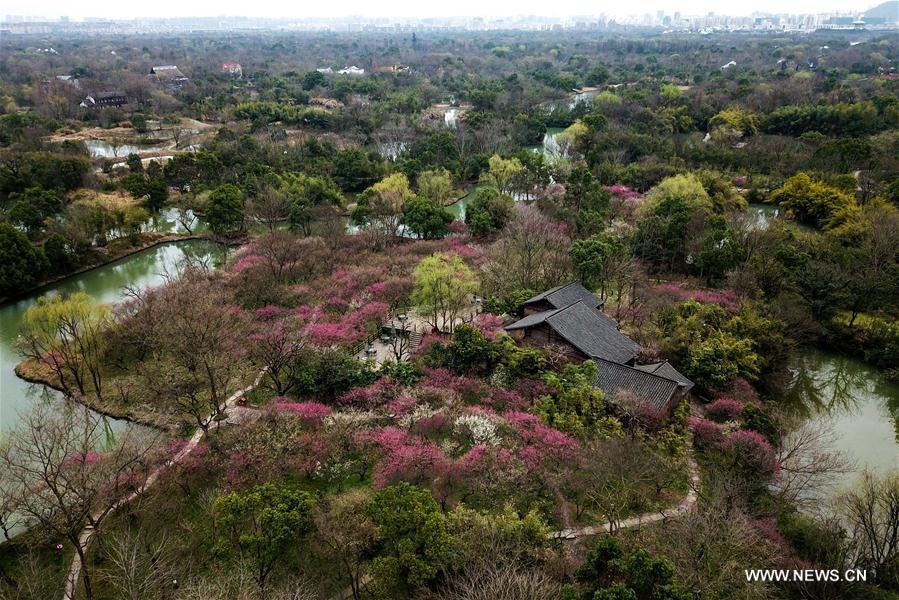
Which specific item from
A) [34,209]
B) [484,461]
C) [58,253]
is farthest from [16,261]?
[484,461]

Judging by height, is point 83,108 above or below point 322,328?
above

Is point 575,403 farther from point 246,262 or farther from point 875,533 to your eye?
point 246,262

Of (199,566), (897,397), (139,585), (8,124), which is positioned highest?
(8,124)

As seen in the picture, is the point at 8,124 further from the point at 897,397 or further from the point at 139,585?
the point at 897,397

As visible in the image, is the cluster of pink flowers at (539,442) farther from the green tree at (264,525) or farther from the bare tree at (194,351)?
the bare tree at (194,351)

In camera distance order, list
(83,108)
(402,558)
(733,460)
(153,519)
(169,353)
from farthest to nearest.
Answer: (83,108)
(169,353)
(733,460)
(153,519)
(402,558)

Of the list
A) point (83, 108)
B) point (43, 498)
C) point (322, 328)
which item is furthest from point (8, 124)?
point (43, 498)

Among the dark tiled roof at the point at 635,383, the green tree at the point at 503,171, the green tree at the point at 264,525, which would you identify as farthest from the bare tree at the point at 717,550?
the green tree at the point at 503,171
